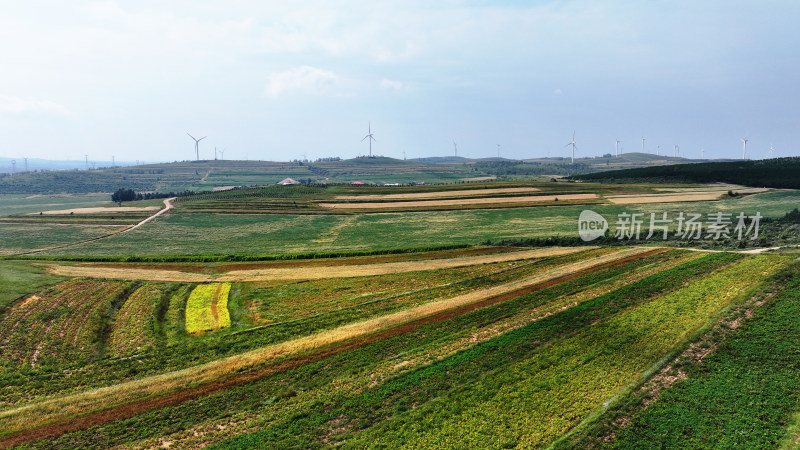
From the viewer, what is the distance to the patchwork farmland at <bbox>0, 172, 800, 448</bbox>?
23.5 meters

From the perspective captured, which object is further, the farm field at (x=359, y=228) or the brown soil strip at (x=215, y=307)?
the farm field at (x=359, y=228)

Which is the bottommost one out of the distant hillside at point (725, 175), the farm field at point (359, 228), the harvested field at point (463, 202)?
the farm field at point (359, 228)

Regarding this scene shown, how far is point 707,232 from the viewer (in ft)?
222

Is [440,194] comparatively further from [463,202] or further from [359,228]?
[359,228]

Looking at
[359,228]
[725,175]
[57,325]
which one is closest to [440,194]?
[359,228]

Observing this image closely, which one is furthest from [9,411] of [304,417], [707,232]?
[707,232]

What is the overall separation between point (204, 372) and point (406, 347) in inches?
531

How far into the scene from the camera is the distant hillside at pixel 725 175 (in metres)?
120

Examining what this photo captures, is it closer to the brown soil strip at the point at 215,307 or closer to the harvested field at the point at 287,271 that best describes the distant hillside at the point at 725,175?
the harvested field at the point at 287,271

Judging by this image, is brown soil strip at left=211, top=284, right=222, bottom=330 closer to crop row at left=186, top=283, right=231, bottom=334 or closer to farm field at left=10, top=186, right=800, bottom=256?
crop row at left=186, top=283, right=231, bottom=334

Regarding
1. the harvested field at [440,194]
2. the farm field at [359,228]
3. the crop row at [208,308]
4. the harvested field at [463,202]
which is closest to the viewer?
the crop row at [208,308]

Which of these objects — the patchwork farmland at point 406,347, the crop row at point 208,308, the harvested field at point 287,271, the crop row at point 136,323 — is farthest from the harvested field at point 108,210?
the crop row at point 208,308

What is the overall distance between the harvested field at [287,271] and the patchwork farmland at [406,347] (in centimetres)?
49

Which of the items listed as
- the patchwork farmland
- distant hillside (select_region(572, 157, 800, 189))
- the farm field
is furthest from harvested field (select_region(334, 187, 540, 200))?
the patchwork farmland
